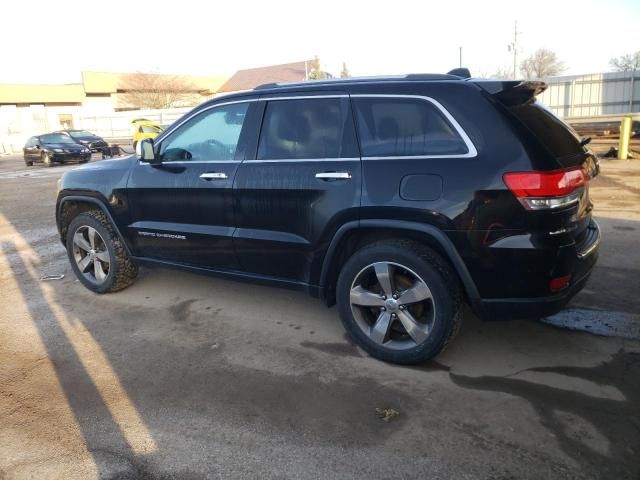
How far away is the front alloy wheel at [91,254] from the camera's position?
16.8 ft

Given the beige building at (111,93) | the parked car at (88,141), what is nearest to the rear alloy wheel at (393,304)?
the parked car at (88,141)

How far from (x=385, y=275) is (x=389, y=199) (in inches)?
19.9

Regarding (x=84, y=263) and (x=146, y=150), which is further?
(x=84, y=263)

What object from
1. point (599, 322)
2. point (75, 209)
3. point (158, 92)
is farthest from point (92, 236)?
point (158, 92)

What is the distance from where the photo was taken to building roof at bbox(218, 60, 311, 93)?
58594mm

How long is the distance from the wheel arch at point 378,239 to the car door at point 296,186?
0.23 feet

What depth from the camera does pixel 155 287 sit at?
537 centimetres

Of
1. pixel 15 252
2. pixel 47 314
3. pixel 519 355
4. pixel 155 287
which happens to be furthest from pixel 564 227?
pixel 15 252

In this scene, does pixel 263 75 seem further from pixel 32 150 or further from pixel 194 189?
pixel 194 189

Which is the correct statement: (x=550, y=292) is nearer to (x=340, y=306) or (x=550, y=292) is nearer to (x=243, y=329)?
(x=340, y=306)

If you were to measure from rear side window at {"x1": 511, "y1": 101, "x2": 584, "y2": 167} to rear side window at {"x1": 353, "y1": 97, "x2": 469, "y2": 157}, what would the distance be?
0.43m

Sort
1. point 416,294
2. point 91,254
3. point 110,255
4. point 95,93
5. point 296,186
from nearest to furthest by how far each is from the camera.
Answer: point 416,294, point 296,186, point 110,255, point 91,254, point 95,93

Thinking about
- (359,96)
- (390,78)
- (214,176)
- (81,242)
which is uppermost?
(390,78)

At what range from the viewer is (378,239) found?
3.57 m
